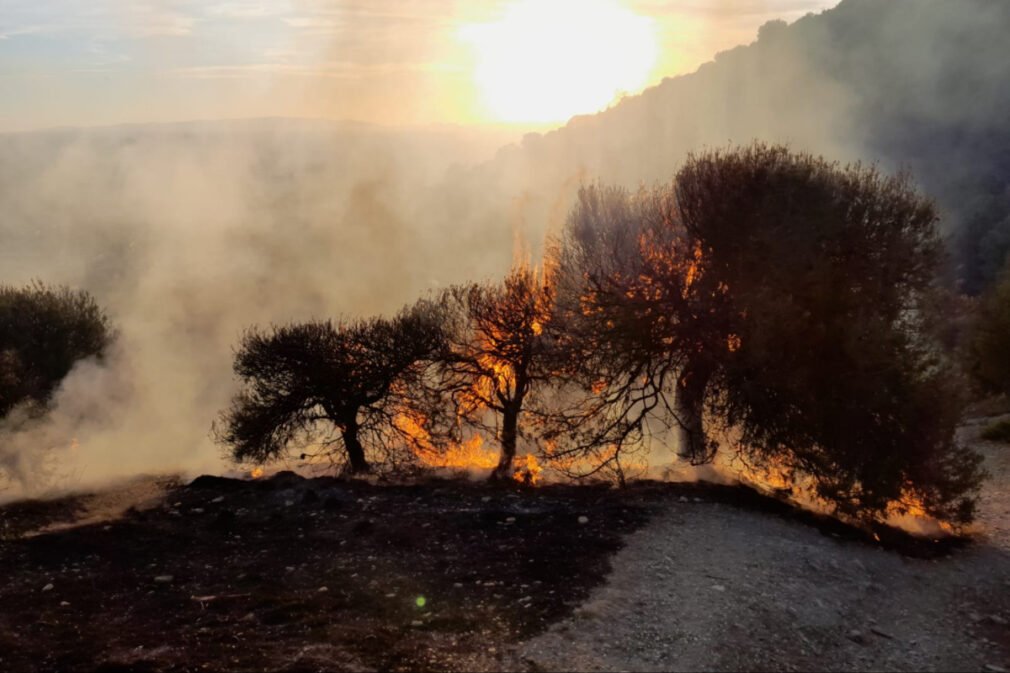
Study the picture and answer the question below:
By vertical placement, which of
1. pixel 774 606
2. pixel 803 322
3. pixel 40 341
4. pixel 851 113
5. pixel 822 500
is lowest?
pixel 822 500

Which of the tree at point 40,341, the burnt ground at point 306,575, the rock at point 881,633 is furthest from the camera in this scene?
the tree at point 40,341

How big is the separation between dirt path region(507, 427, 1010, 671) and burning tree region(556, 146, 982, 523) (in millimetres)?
2401

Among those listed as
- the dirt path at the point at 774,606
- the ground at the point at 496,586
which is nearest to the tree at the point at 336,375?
the ground at the point at 496,586

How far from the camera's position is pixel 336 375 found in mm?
29984

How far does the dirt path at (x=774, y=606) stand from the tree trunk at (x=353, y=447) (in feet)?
41.7

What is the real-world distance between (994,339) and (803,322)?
22.8 metres

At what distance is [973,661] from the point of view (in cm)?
1625

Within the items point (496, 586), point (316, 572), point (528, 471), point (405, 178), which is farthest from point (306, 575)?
point (405, 178)

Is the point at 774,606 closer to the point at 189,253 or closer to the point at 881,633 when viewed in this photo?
the point at 881,633

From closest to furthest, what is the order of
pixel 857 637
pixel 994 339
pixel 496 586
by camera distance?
1. pixel 857 637
2. pixel 496 586
3. pixel 994 339

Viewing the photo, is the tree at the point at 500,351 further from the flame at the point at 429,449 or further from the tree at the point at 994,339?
the tree at the point at 994,339

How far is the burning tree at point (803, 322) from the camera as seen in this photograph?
22891 mm

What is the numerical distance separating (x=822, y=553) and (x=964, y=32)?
500 feet

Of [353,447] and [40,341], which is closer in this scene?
[353,447]
